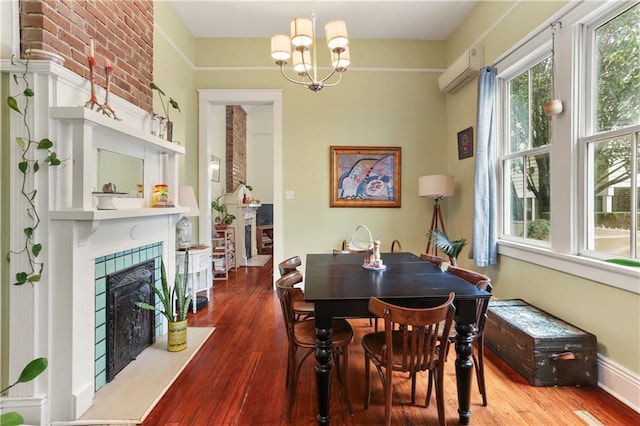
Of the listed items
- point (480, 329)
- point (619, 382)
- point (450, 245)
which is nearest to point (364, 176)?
point (450, 245)

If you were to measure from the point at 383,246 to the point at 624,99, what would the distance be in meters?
2.85

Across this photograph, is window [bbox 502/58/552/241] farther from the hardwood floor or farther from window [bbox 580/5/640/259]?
the hardwood floor

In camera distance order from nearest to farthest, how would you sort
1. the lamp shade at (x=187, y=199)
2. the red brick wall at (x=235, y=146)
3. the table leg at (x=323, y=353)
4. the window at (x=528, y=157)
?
the table leg at (x=323, y=353) < the window at (x=528, y=157) < the lamp shade at (x=187, y=199) < the red brick wall at (x=235, y=146)

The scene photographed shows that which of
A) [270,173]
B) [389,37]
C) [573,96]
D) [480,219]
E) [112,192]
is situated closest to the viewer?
[112,192]

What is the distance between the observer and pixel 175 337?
8.06ft

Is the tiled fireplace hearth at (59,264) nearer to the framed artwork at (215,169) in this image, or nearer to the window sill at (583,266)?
the window sill at (583,266)

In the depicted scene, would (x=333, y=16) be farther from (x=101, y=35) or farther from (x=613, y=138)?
(x=613, y=138)

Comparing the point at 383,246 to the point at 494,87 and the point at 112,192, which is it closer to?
the point at 494,87

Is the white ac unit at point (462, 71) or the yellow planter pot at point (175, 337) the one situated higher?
the white ac unit at point (462, 71)

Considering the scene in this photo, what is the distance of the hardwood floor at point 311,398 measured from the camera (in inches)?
67.5

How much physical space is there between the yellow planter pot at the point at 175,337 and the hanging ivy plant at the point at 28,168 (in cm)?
A: 107

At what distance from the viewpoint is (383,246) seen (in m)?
4.31

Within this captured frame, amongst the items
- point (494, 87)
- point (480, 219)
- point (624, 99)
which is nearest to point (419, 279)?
point (480, 219)

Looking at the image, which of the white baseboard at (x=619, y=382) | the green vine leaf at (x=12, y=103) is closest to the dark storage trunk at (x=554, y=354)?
the white baseboard at (x=619, y=382)
